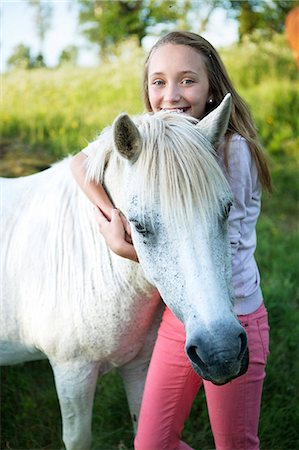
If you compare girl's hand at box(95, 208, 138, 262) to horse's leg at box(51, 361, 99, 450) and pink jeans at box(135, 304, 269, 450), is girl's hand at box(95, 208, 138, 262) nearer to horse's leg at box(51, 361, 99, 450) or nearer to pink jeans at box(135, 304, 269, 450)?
pink jeans at box(135, 304, 269, 450)

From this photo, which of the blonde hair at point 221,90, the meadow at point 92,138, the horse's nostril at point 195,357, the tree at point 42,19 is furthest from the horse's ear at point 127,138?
the tree at point 42,19

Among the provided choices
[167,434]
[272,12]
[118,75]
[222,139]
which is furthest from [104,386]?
[272,12]

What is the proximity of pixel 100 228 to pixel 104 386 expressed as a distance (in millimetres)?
1438

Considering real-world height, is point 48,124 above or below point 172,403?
above

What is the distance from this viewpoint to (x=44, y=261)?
211cm

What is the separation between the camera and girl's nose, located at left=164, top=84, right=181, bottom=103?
196 cm

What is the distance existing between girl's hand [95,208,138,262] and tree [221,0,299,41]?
11.1 meters

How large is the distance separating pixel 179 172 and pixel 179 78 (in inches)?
23.4

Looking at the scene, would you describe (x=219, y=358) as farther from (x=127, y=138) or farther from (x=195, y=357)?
(x=127, y=138)

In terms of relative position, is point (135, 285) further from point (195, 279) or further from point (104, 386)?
point (104, 386)

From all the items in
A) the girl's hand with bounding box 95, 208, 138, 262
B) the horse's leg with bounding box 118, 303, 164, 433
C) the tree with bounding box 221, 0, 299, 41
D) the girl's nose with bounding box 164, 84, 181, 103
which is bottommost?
the horse's leg with bounding box 118, 303, 164, 433

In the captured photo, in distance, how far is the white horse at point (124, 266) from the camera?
145 centimetres

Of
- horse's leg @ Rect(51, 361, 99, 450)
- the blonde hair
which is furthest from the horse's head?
horse's leg @ Rect(51, 361, 99, 450)

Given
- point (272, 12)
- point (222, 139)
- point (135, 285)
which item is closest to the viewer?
point (222, 139)
